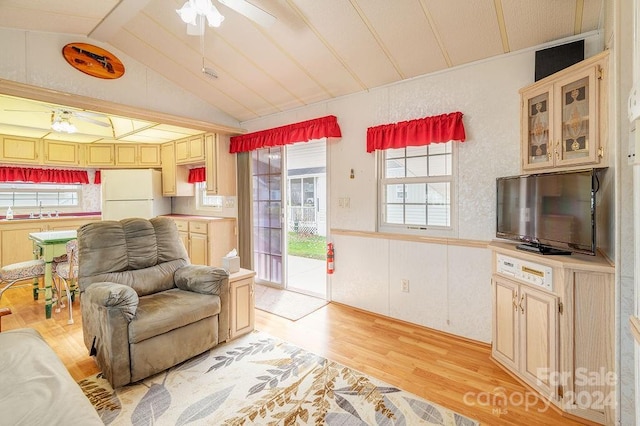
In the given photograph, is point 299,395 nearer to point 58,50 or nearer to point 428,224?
point 428,224

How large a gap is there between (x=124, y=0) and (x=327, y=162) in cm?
237

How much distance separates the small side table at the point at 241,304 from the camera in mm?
2613

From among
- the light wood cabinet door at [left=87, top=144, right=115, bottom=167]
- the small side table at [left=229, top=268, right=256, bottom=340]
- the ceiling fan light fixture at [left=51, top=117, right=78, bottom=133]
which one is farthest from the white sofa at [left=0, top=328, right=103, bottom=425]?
the light wood cabinet door at [left=87, top=144, right=115, bottom=167]

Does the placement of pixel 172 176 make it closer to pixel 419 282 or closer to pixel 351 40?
pixel 351 40

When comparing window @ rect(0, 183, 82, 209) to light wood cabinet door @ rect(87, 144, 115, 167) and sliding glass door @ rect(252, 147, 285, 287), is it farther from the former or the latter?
sliding glass door @ rect(252, 147, 285, 287)

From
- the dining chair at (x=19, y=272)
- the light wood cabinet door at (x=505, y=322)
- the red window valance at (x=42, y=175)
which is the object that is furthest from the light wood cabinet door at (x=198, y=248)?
the light wood cabinet door at (x=505, y=322)

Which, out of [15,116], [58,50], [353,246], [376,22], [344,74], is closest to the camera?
[376,22]

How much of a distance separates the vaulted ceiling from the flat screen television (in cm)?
113

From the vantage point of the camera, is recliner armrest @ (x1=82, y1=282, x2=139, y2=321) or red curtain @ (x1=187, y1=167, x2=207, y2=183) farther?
red curtain @ (x1=187, y1=167, x2=207, y2=183)

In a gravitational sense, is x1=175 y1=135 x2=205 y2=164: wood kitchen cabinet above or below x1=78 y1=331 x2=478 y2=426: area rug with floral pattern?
above

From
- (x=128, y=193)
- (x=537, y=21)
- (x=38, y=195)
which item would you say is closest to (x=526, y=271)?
(x=537, y=21)

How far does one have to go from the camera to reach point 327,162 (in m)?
→ 3.54

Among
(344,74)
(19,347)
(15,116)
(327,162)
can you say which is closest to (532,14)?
(344,74)

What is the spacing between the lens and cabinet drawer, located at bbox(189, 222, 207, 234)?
4.39m
